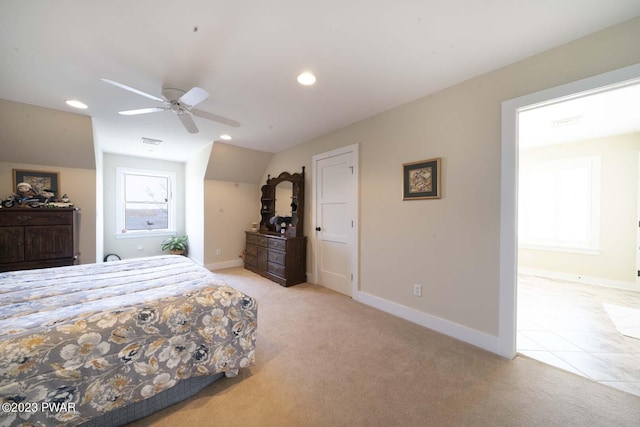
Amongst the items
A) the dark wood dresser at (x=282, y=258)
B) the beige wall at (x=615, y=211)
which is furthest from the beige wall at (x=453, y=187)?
the beige wall at (x=615, y=211)

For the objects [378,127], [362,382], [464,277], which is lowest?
[362,382]

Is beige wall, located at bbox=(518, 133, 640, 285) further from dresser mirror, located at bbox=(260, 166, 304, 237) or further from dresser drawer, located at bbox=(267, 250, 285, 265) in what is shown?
dresser drawer, located at bbox=(267, 250, 285, 265)

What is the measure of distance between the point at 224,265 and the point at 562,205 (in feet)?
21.8

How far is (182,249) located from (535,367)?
6.15m

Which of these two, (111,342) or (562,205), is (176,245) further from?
(562,205)

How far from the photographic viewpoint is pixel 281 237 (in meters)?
3.93

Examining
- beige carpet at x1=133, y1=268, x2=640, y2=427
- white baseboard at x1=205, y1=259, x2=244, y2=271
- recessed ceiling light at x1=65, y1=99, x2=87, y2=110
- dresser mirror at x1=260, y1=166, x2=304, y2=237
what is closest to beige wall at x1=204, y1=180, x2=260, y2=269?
white baseboard at x1=205, y1=259, x2=244, y2=271

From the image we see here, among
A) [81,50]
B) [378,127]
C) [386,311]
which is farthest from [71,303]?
[378,127]

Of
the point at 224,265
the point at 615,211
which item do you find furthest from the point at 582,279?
the point at 224,265

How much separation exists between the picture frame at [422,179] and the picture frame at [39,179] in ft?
16.2

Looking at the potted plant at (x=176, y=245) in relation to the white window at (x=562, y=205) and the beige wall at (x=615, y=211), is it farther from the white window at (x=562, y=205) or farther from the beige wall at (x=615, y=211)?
the beige wall at (x=615, y=211)

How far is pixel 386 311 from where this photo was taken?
2.81 metres

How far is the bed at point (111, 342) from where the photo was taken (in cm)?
103

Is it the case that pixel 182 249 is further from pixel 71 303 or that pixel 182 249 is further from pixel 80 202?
pixel 71 303
